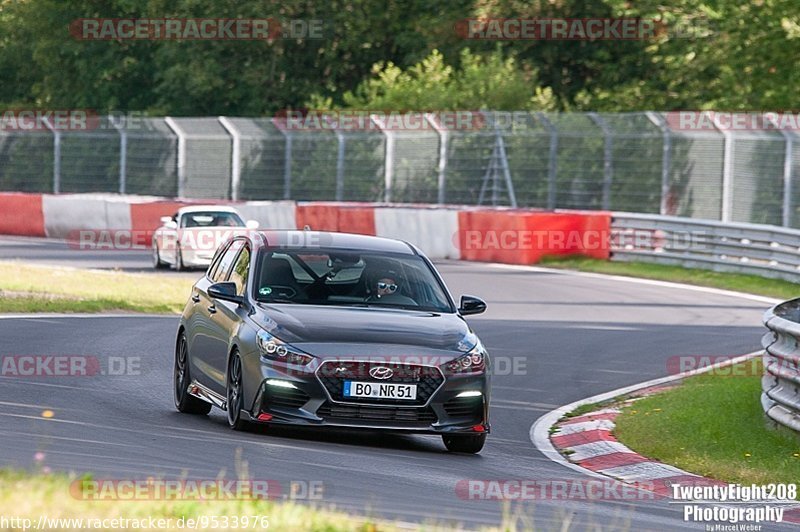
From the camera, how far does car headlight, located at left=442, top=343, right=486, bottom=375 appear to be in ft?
36.7

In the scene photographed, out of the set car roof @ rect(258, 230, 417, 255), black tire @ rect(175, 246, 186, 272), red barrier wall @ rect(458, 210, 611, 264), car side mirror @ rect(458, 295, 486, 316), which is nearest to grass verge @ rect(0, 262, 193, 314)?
black tire @ rect(175, 246, 186, 272)

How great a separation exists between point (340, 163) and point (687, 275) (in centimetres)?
1143

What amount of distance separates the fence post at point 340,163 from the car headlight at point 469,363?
27624 millimetres

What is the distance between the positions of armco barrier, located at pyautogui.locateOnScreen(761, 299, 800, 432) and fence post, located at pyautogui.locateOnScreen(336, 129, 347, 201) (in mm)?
25888

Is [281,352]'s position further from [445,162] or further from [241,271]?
[445,162]

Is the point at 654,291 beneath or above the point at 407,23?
beneath

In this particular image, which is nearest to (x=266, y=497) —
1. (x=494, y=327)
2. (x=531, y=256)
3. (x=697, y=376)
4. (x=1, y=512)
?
(x=1, y=512)

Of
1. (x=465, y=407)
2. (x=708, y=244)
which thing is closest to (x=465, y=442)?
(x=465, y=407)

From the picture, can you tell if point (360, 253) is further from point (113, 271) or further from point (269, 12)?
point (269, 12)

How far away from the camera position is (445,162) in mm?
37438

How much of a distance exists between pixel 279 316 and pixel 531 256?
22.0 m

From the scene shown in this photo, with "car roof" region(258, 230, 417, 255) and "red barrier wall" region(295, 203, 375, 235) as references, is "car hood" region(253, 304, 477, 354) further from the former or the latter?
"red barrier wall" region(295, 203, 375, 235)

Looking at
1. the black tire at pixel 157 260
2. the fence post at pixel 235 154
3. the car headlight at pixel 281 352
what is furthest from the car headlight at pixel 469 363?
the fence post at pixel 235 154

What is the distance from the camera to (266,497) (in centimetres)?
793
